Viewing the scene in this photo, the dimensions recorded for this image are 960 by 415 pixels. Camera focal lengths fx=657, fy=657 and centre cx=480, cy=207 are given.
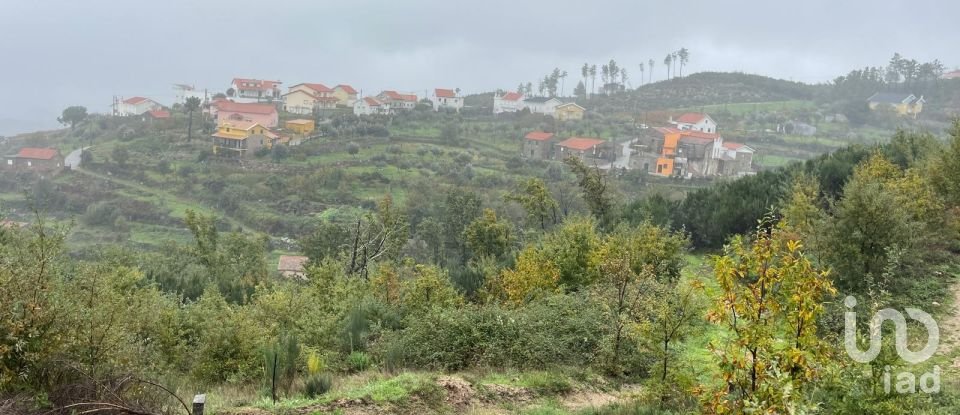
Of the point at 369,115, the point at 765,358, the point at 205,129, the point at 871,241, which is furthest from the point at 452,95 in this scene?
the point at 765,358

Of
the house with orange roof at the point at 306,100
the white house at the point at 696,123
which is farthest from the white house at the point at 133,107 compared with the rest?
the white house at the point at 696,123

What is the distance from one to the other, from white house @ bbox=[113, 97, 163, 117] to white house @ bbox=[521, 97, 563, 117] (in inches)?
2121

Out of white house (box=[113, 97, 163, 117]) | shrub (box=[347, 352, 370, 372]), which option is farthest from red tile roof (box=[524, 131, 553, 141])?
shrub (box=[347, 352, 370, 372])

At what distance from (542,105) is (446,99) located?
1430 cm

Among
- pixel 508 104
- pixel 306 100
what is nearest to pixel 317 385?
pixel 306 100

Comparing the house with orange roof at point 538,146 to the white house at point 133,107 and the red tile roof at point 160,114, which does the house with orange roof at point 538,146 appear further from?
the white house at point 133,107

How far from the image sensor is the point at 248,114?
74875mm

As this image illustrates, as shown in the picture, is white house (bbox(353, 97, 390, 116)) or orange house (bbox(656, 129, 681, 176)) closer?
orange house (bbox(656, 129, 681, 176))

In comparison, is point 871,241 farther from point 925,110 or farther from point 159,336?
point 925,110

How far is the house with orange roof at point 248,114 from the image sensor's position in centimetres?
7419

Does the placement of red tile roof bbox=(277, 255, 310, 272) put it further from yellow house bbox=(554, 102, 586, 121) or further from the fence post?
yellow house bbox=(554, 102, 586, 121)

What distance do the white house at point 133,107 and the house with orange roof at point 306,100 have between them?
67.0ft

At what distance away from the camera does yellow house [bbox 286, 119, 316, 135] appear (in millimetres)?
74812

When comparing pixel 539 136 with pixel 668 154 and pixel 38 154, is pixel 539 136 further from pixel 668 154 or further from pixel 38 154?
pixel 38 154
